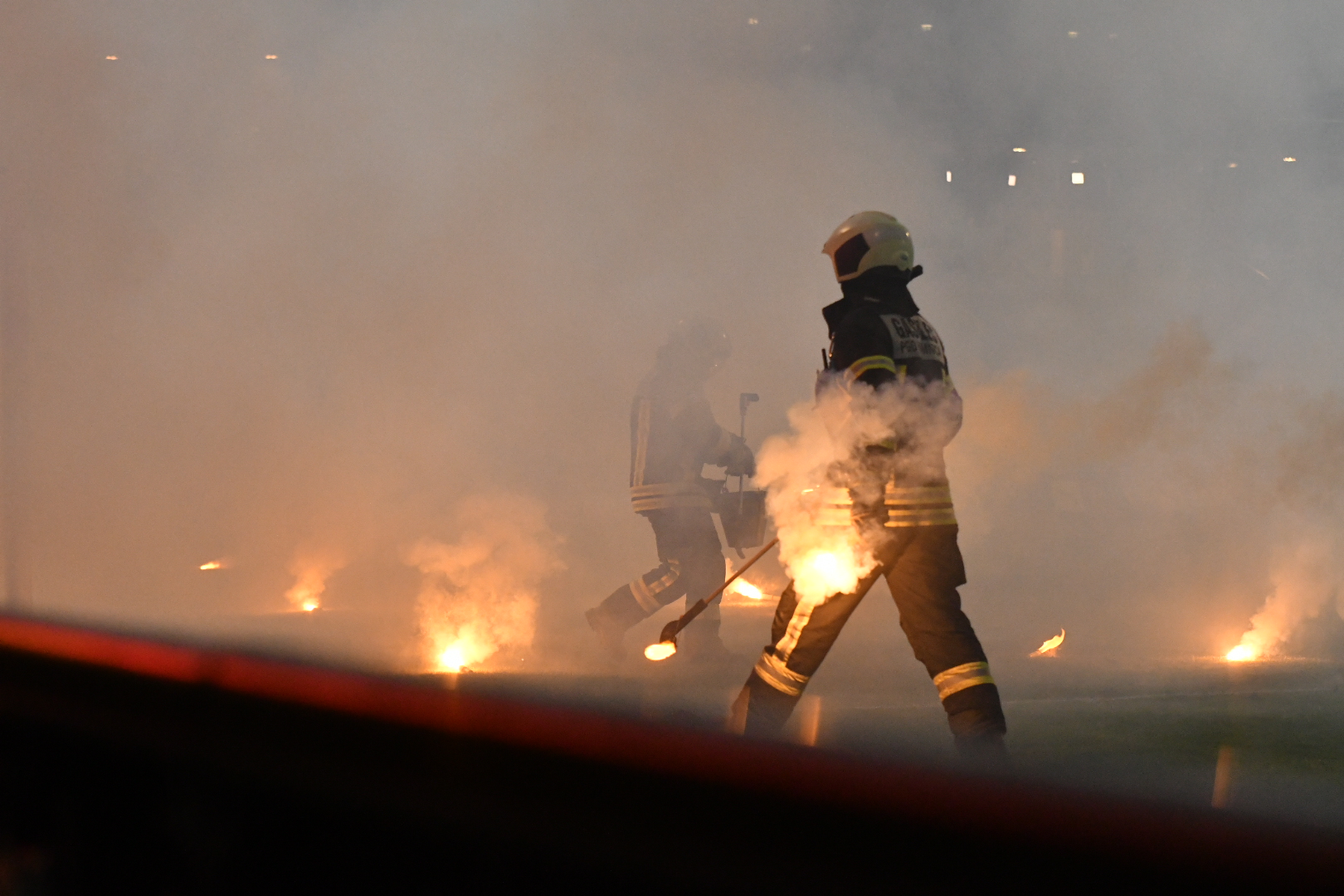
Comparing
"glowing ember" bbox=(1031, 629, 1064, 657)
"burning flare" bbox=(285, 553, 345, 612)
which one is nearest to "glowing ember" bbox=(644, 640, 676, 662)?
"glowing ember" bbox=(1031, 629, 1064, 657)

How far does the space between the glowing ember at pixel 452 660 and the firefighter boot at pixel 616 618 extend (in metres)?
0.57

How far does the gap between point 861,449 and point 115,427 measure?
21.2ft

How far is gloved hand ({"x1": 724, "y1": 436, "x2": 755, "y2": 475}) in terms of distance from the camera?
4.43 metres

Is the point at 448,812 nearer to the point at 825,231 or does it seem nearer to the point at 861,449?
the point at 861,449

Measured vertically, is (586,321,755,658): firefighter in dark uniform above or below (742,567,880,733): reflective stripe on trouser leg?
above

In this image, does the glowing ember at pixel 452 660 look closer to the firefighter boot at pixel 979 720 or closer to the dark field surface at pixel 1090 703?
the dark field surface at pixel 1090 703

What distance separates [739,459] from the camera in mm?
4434

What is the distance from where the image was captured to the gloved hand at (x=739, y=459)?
4.43 meters

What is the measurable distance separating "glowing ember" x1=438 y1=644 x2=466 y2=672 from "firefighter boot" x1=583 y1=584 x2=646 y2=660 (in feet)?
1.87

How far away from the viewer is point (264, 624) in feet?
19.3

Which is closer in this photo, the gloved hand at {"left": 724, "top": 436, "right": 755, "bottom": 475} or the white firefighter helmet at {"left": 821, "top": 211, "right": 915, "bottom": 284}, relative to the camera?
the white firefighter helmet at {"left": 821, "top": 211, "right": 915, "bottom": 284}

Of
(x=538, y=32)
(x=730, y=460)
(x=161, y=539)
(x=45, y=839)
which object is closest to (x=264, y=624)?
(x=161, y=539)

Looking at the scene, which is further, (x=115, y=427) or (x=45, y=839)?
(x=115, y=427)

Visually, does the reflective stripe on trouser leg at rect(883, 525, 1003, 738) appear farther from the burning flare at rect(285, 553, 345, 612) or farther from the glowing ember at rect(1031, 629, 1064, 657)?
the burning flare at rect(285, 553, 345, 612)
